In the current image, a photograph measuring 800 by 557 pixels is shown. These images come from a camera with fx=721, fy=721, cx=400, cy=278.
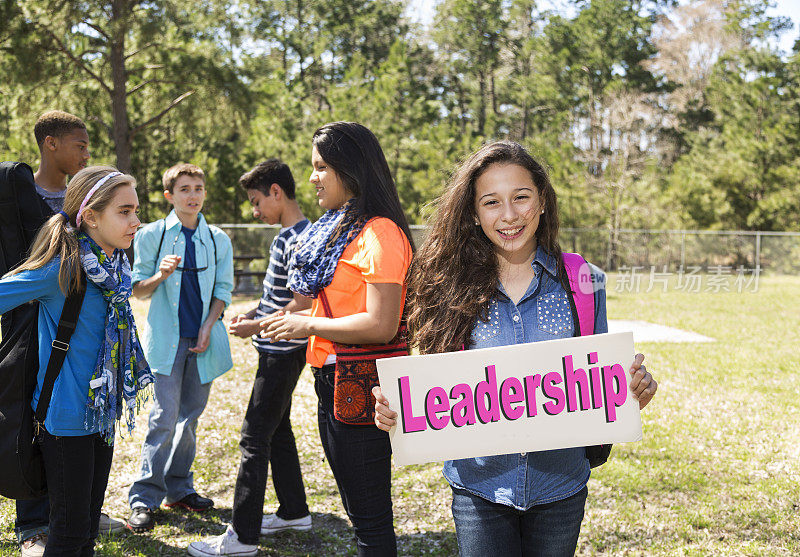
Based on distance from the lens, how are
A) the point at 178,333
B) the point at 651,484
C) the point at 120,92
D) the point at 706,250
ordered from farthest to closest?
the point at 706,250 → the point at 120,92 → the point at 651,484 → the point at 178,333

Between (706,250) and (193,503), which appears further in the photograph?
(706,250)

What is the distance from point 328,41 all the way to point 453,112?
735cm

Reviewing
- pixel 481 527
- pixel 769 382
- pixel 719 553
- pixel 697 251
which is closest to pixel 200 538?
pixel 481 527

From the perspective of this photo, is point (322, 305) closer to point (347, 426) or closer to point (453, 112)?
point (347, 426)

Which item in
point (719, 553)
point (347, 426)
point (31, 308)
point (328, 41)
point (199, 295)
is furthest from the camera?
point (328, 41)

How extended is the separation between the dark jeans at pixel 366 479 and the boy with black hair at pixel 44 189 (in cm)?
188

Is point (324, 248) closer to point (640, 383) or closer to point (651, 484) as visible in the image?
point (640, 383)

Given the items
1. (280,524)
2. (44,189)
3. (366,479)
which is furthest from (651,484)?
(44,189)

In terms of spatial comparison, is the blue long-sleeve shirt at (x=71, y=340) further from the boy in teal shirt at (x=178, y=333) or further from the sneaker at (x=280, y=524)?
the sneaker at (x=280, y=524)

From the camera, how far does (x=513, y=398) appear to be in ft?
7.00

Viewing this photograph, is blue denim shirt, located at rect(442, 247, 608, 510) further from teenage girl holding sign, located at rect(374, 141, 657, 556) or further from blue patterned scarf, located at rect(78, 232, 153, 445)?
blue patterned scarf, located at rect(78, 232, 153, 445)

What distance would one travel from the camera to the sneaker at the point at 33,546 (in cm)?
359

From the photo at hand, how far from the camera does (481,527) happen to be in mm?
2115

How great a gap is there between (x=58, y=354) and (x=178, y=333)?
143 centimetres
